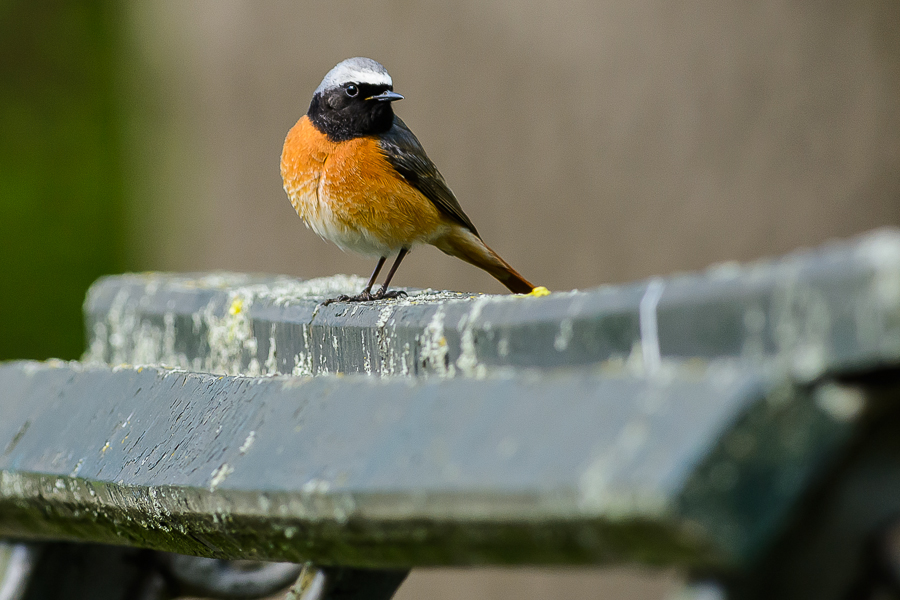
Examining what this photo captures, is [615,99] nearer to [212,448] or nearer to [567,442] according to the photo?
[212,448]

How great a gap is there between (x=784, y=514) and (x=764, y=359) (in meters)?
0.14

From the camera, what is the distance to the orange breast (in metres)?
3.62

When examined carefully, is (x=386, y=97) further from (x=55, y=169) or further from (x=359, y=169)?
(x=55, y=169)

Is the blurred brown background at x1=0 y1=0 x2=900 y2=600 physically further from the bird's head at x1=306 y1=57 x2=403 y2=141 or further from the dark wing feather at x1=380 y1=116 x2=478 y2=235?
the bird's head at x1=306 y1=57 x2=403 y2=141

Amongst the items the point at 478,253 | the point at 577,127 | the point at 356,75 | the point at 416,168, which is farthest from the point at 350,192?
the point at 577,127

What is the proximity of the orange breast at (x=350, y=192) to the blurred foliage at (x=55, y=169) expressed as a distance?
5617 millimetres

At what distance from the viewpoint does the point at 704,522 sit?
0.82 m

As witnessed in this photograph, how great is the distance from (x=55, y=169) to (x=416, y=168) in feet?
20.3

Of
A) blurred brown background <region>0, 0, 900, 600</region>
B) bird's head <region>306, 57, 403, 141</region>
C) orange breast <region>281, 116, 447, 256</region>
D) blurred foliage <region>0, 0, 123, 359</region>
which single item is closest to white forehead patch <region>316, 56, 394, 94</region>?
bird's head <region>306, 57, 403, 141</region>

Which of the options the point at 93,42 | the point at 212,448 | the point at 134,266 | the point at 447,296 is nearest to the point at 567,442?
the point at 212,448

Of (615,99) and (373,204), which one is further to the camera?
(615,99)

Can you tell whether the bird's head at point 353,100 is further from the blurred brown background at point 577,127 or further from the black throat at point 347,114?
the blurred brown background at point 577,127

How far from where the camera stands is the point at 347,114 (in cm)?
371

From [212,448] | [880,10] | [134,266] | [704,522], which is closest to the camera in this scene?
[704,522]
